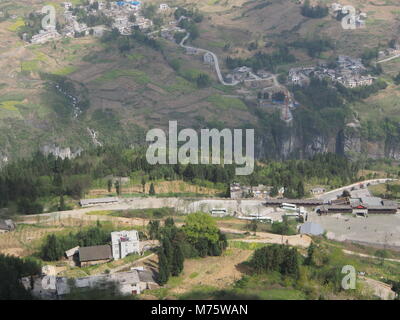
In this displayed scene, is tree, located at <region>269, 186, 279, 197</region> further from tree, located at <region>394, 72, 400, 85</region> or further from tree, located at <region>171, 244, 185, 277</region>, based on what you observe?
tree, located at <region>394, 72, 400, 85</region>

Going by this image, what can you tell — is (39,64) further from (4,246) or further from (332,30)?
(4,246)

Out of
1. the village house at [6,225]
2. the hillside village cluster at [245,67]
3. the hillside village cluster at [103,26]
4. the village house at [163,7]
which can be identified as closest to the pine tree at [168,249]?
the village house at [6,225]

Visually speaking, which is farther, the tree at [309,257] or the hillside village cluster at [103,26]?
the hillside village cluster at [103,26]

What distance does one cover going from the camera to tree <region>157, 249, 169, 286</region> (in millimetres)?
38594

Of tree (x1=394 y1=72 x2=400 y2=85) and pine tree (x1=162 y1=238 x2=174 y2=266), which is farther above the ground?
tree (x1=394 y1=72 x2=400 y2=85)

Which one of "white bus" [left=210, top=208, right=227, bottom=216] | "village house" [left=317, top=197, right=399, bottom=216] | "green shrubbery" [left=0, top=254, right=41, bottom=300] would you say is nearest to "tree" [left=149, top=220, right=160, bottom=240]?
"green shrubbery" [left=0, top=254, right=41, bottom=300]

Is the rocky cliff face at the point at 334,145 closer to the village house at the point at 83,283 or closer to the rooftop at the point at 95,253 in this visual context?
the rooftop at the point at 95,253

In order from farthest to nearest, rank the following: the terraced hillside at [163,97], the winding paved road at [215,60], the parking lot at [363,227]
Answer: the winding paved road at [215,60] → the terraced hillside at [163,97] → the parking lot at [363,227]

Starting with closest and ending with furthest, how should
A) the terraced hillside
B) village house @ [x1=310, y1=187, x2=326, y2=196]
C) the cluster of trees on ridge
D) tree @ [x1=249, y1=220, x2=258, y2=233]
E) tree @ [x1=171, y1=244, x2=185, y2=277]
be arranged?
tree @ [x1=171, y1=244, x2=185, y2=277], the cluster of trees on ridge, tree @ [x1=249, y1=220, x2=258, y2=233], village house @ [x1=310, y1=187, x2=326, y2=196], the terraced hillside

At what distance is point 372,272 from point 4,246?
2165 centimetres

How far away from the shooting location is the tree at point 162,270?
3859 centimetres

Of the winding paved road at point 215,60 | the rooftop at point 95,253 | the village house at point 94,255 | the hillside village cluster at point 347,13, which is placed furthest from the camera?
the hillside village cluster at point 347,13

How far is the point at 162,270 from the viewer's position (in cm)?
3872

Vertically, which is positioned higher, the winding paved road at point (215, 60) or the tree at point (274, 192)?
the winding paved road at point (215, 60)
